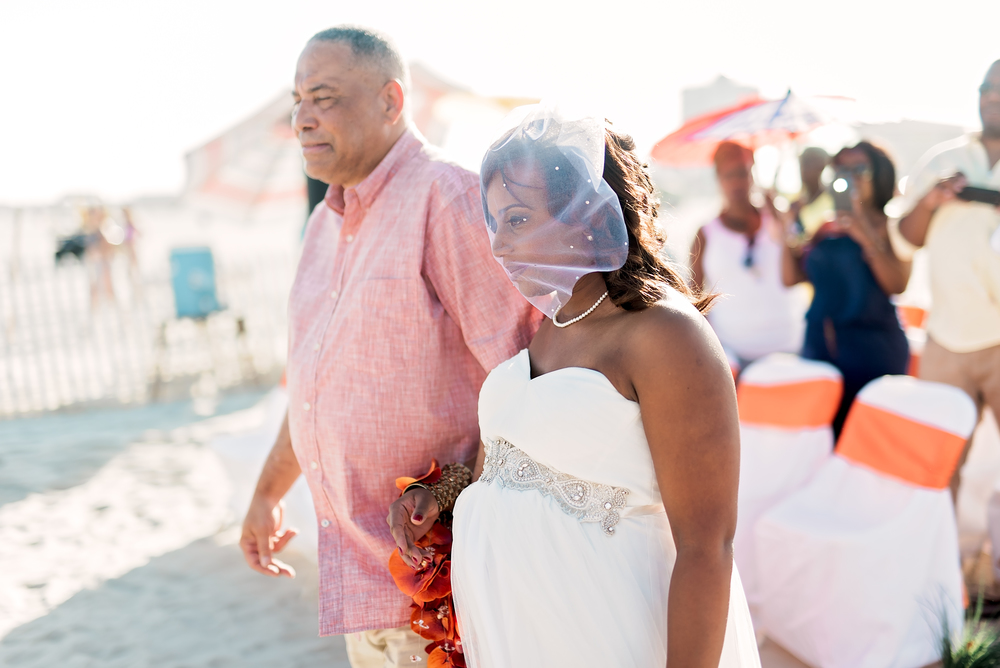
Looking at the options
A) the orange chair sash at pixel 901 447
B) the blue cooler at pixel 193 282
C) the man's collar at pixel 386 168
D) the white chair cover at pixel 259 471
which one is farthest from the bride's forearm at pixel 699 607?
the blue cooler at pixel 193 282

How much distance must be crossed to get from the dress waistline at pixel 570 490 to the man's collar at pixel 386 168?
0.80m

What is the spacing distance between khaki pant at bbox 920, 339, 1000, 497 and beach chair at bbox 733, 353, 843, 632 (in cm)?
64

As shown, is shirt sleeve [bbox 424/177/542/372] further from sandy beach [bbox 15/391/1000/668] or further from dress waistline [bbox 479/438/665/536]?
sandy beach [bbox 15/391/1000/668]

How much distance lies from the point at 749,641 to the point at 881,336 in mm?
2776

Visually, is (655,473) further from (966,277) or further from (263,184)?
(263,184)

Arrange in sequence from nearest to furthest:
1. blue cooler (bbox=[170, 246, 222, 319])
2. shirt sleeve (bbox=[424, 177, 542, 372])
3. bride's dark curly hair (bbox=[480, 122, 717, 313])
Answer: bride's dark curly hair (bbox=[480, 122, 717, 313]) → shirt sleeve (bbox=[424, 177, 542, 372]) → blue cooler (bbox=[170, 246, 222, 319])

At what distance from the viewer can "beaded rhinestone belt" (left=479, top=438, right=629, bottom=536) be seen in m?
1.44

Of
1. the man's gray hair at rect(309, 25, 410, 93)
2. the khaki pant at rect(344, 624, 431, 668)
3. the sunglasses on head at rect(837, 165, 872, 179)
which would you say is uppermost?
the man's gray hair at rect(309, 25, 410, 93)

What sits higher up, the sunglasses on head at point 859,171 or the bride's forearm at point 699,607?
the sunglasses on head at point 859,171

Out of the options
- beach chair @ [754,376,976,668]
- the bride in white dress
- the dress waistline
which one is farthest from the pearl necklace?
beach chair @ [754,376,976,668]

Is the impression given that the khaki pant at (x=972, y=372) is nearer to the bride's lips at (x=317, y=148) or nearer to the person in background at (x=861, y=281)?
the person in background at (x=861, y=281)

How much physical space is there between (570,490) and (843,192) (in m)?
3.18

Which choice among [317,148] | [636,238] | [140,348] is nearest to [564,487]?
[636,238]

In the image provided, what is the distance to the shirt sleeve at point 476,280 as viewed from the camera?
5.90 ft
